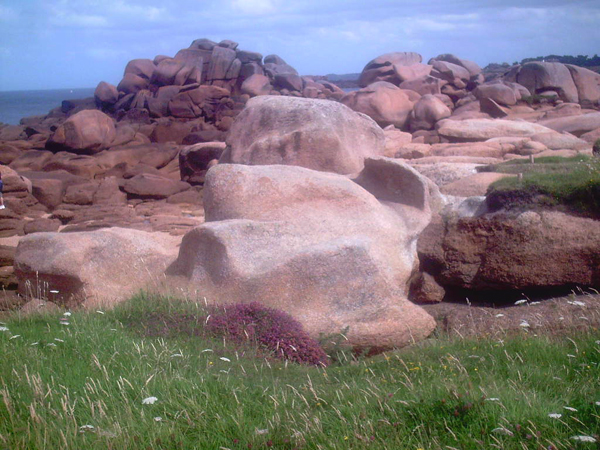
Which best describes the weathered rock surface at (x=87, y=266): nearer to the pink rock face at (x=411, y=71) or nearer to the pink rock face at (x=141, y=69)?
the pink rock face at (x=411, y=71)

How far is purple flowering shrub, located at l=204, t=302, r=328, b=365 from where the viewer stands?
5738 mm

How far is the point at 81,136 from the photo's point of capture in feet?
89.0

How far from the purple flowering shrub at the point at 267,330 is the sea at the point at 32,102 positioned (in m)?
35.2

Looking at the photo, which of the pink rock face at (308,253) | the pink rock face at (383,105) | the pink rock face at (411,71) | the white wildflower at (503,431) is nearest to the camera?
the white wildflower at (503,431)

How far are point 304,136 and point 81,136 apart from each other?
1961cm

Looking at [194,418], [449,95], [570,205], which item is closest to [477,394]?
[194,418]

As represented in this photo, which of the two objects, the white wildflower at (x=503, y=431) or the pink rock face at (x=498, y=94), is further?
the pink rock face at (x=498, y=94)

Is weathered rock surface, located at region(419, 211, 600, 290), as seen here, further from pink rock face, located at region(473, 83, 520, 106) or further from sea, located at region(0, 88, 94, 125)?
sea, located at region(0, 88, 94, 125)

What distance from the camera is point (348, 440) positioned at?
3.12m

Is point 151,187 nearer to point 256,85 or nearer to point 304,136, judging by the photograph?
point 304,136

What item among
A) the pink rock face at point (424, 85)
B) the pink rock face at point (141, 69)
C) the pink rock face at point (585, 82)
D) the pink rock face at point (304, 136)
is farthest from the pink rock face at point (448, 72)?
the pink rock face at point (304, 136)

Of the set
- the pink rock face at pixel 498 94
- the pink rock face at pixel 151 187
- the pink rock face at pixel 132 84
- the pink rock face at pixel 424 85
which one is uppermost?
the pink rock face at pixel 132 84

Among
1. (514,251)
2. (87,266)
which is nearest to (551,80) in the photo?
(514,251)

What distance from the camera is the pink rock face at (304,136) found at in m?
10.2
